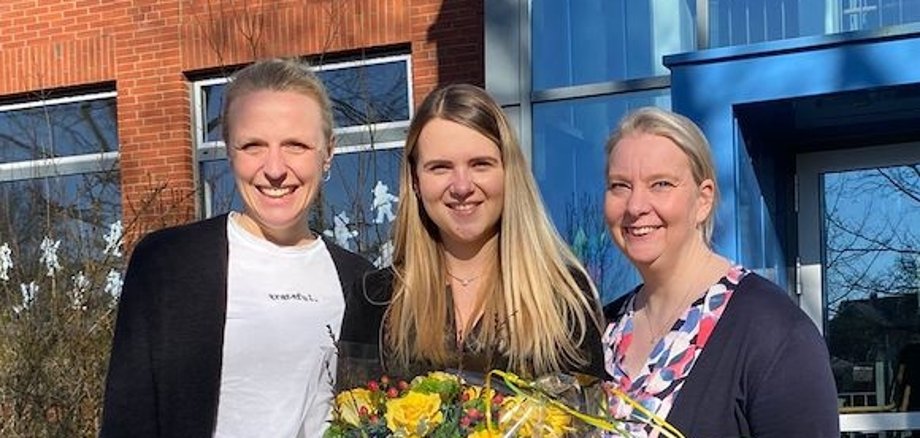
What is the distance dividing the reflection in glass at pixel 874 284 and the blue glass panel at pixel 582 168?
43.7 inches

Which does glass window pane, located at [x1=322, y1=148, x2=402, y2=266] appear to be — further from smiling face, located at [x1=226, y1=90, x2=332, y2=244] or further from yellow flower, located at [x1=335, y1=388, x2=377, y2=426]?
yellow flower, located at [x1=335, y1=388, x2=377, y2=426]

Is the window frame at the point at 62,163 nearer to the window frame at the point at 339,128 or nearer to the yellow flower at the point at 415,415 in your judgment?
the window frame at the point at 339,128

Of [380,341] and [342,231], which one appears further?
[342,231]

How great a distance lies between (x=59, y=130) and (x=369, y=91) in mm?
2775

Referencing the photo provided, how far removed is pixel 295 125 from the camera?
9.14ft

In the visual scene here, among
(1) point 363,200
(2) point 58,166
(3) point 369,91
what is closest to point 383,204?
(1) point 363,200

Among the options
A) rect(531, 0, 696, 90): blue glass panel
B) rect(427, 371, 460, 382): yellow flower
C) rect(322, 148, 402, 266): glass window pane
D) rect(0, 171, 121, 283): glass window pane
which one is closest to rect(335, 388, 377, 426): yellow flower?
rect(427, 371, 460, 382): yellow flower

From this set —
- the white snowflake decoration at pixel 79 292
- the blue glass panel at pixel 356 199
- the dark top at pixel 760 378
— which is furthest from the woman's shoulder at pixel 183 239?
the white snowflake decoration at pixel 79 292

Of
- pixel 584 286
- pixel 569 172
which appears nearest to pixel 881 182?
pixel 569 172

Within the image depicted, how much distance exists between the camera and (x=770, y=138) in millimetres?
6234

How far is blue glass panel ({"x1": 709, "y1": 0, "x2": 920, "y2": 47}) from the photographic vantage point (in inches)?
227

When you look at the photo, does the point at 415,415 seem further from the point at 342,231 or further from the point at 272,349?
the point at 342,231

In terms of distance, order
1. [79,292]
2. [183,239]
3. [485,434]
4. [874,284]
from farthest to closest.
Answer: [79,292] < [874,284] < [183,239] < [485,434]

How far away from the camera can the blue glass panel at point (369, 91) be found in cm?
848
